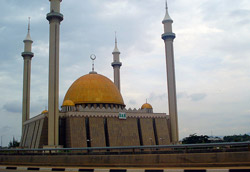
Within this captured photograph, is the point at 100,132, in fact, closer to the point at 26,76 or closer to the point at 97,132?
the point at 97,132

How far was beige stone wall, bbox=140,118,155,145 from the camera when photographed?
4898 centimetres

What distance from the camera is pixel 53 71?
42719 millimetres

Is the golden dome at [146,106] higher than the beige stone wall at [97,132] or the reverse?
higher

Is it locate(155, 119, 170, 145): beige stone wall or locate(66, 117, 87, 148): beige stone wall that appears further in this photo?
locate(155, 119, 170, 145): beige stone wall

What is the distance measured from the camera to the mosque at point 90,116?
140 feet

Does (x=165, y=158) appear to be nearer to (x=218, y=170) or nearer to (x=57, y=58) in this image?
(x=218, y=170)

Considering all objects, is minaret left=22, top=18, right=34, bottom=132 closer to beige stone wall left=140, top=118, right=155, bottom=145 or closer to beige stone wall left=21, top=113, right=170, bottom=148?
beige stone wall left=21, top=113, right=170, bottom=148

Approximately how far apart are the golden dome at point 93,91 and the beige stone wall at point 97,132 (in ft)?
20.0

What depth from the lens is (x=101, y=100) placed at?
51.7 meters

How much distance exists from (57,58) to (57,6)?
9.05m

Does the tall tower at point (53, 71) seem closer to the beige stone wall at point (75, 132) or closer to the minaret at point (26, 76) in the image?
the beige stone wall at point (75, 132)

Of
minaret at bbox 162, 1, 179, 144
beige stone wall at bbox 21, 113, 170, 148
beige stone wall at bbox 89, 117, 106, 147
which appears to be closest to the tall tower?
beige stone wall at bbox 21, 113, 170, 148

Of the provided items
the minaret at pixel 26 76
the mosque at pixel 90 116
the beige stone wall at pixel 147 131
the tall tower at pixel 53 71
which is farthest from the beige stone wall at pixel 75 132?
the minaret at pixel 26 76

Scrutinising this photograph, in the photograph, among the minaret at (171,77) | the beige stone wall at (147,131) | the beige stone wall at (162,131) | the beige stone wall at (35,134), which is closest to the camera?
the beige stone wall at (35,134)
